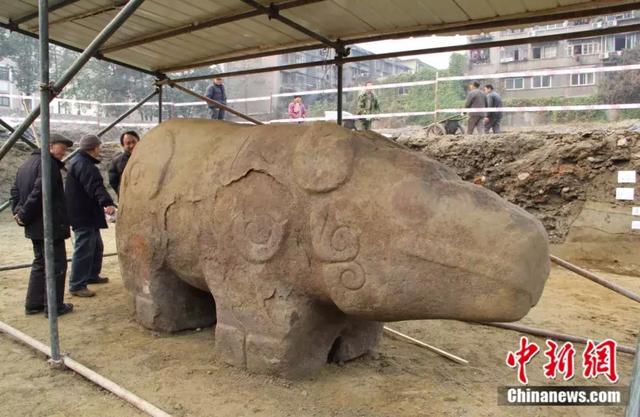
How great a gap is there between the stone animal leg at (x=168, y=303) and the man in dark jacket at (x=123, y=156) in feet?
5.69

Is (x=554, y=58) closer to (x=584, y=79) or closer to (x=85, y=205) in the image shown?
(x=584, y=79)

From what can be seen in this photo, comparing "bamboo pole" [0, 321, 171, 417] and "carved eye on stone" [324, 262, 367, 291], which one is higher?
"carved eye on stone" [324, 262, 367, 291]

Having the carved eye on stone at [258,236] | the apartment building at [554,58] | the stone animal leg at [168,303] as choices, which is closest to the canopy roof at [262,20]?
the carved eye on stone at [258,236]

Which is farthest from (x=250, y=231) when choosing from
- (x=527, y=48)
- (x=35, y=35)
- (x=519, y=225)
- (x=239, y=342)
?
(x=527, y=48)

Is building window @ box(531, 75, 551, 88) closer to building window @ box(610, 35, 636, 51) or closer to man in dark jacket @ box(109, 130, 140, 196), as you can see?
building window @ box(610, 35, 636, 51)

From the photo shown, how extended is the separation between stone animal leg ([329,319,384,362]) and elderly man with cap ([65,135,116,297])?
2401 mm

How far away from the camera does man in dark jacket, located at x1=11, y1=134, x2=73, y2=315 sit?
3.96 m

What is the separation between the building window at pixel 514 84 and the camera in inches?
862

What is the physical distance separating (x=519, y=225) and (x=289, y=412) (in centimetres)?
147

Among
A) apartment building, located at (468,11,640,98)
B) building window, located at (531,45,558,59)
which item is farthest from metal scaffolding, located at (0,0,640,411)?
building window, located at (531,45,558,59)

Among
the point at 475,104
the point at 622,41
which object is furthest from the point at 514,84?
the point at 475,104

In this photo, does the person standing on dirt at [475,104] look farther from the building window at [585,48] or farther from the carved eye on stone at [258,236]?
the building window at [585,48]

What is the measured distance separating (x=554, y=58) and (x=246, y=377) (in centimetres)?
2325

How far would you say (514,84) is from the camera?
2227cm
